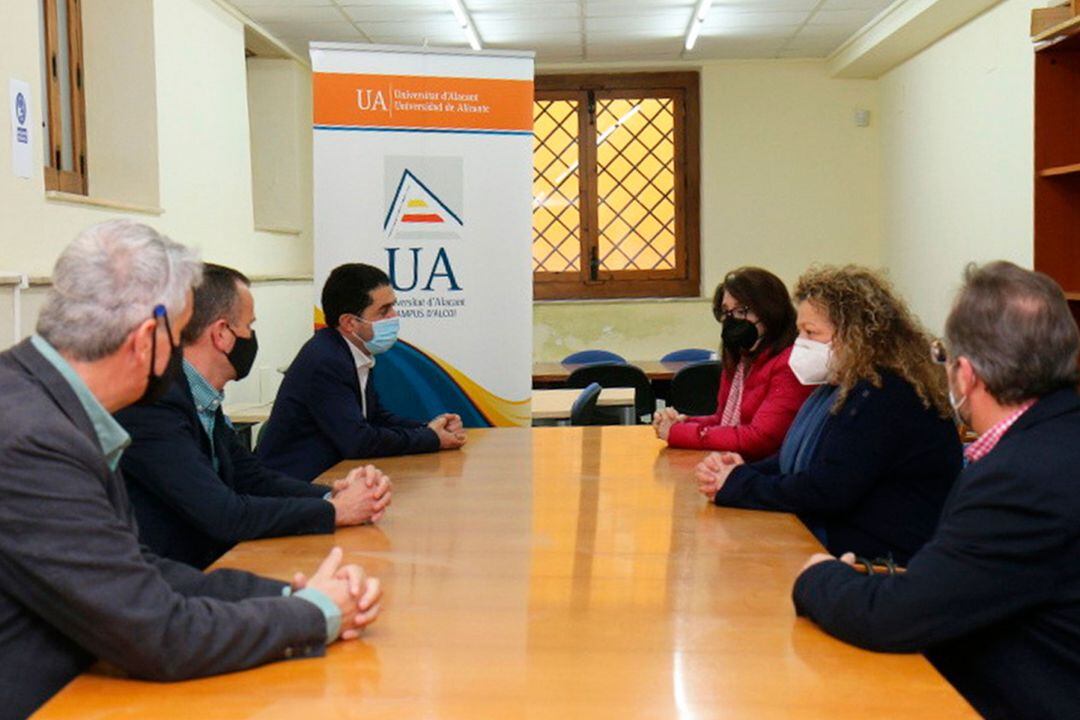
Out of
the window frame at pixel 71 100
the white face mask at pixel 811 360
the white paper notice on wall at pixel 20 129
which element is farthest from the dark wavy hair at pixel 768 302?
the window frame at pixel 71 100

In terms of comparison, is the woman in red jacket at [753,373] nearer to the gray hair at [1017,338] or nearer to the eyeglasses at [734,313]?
the eyeglasses at [734,313]

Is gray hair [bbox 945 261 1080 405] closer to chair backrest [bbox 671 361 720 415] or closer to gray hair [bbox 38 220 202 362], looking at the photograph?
gray hair [bbox 38 220 202 362]

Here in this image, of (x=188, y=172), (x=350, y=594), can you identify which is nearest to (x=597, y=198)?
(x=188, y=172)

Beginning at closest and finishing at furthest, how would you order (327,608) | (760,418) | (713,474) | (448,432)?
(327,608)
(713,474)
(760,418)
(448,432)

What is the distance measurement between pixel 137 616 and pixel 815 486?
1636mm

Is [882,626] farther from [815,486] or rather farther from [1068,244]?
[1068,244]

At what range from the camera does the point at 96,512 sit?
1.61m

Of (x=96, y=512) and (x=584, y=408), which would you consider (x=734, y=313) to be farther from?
(x=96, y=512)

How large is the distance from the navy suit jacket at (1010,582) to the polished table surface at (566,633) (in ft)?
0.23

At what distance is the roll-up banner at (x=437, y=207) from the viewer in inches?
203

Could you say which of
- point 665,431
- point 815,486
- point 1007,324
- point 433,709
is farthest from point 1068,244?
point 433,709

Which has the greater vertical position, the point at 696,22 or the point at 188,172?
the point at 696,22

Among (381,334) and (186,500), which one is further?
(381,334)

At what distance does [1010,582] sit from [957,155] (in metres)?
6.65
